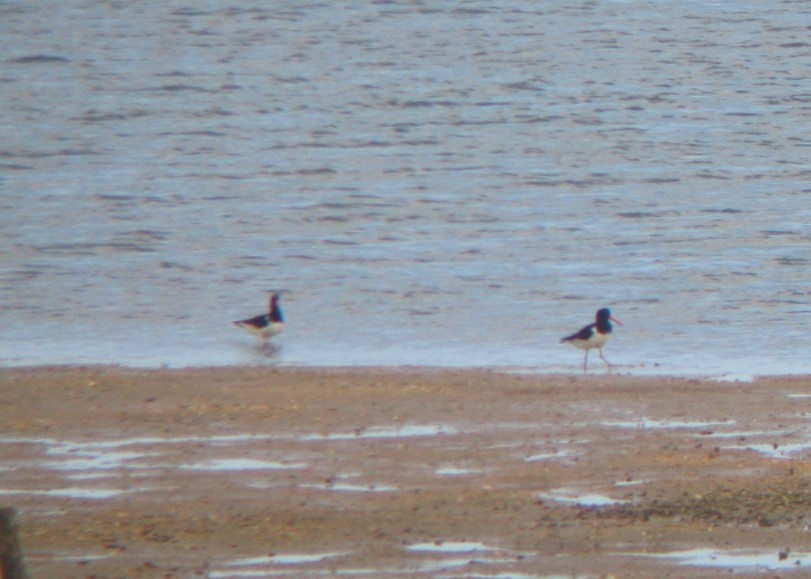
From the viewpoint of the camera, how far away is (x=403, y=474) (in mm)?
10758

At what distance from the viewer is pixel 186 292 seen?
21.2 m

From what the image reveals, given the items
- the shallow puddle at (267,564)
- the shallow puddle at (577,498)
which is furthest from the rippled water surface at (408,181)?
the shallow puddle at (267,564)

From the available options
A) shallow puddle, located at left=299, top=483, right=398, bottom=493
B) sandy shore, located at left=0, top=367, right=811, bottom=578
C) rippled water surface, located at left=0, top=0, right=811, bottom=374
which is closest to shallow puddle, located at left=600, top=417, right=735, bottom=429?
sandy shore, located at left=0, top=367, right=811, bottom=578

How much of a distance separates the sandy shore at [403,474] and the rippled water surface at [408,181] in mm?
2312

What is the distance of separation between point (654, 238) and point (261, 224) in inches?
234

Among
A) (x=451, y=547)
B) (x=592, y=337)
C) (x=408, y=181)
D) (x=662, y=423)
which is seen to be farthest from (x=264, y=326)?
(x=408, y=181)

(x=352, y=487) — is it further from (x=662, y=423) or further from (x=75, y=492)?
(x=662, y=423)

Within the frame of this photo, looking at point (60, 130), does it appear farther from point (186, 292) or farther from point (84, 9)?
point (186, 292)

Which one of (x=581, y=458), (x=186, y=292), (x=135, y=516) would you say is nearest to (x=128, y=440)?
(x=135, y=516)

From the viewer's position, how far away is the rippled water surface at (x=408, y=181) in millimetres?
18531

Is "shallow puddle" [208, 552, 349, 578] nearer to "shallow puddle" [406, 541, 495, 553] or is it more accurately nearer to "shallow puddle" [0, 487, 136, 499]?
"shallow puddle" [406, 541, 495, 553]

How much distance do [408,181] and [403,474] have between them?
67.2 ft

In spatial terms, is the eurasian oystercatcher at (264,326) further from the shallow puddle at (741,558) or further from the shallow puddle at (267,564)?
the shallow puddle at (741,558)

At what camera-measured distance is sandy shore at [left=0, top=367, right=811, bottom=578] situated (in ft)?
29.7
